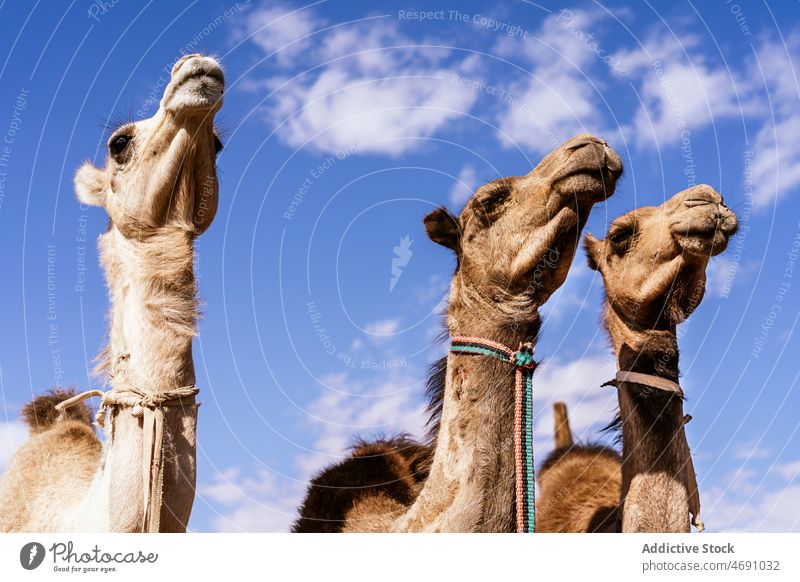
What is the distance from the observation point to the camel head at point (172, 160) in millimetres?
6961


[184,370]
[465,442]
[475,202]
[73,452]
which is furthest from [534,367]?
[73,452]

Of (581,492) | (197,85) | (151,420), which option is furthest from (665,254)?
(151,420)

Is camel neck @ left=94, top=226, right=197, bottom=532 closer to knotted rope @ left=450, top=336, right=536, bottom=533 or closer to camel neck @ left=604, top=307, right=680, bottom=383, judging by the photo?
knotted rope @ left=450, top=336, right=536, bottom=533

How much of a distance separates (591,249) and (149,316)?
416cm

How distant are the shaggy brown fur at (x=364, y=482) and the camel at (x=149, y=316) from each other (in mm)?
1783

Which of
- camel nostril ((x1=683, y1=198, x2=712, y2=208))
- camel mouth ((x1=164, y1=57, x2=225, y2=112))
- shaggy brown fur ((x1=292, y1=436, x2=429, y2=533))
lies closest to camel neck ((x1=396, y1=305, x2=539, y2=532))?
shaggy brown fur ((x1=292, y1=436, x2=429, y2=533))

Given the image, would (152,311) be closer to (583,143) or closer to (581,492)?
(583,143)

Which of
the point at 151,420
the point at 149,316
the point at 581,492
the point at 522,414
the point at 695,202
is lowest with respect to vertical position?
the point at 151,420

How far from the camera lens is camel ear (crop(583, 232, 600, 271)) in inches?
363

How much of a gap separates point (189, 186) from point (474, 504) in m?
2.89

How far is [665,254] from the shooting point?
8055mm

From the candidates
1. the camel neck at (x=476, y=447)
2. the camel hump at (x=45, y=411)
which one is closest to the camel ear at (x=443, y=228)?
the camel neck at (x=476, y=447)

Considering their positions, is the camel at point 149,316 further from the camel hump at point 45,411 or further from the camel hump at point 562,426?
the camel hump at point 562,426

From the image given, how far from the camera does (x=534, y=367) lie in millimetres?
7121
